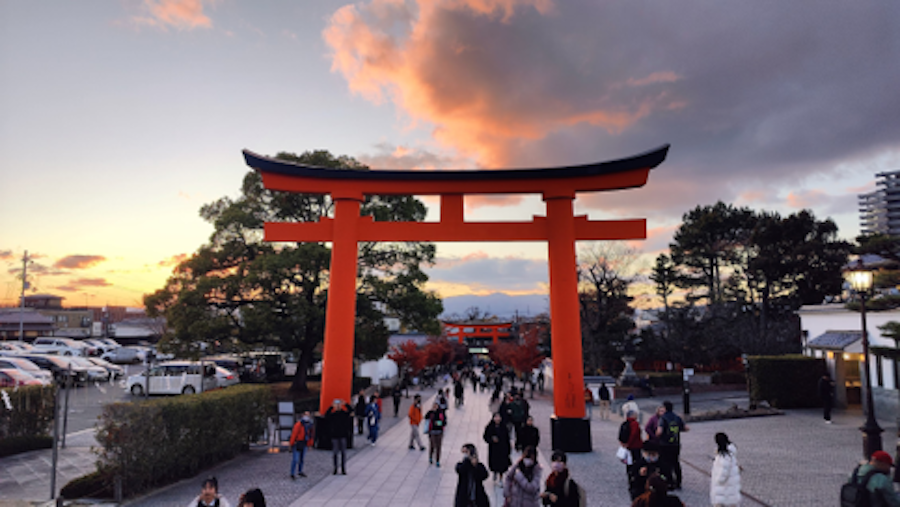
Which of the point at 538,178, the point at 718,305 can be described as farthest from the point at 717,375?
the point at 538,178

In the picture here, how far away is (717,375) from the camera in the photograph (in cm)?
3225

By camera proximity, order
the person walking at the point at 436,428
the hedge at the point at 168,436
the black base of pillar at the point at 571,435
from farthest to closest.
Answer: the black base of pillar at the point at 571,435
the person walking at the point at 436,428
the hedge at the point at 168,436

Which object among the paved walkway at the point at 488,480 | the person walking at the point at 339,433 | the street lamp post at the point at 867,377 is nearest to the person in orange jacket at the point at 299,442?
the paved walkway at the point at 488,480

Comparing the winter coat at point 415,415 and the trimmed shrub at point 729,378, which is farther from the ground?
the winter coat at point 415,415

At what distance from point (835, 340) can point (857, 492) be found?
1710cm

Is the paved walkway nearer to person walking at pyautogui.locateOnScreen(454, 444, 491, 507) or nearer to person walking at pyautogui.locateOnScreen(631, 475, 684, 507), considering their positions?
person walking at pyautogui.locateOnScreen(454, 444, 491, 507)

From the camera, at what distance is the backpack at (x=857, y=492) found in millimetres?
5855

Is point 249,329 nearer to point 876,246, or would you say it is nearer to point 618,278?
point 876,246

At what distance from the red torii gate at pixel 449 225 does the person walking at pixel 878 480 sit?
24.3 ft

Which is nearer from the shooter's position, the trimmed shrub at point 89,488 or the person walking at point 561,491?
the person walking at point 561,491

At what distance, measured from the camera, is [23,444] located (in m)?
12.2

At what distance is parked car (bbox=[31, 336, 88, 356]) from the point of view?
36.2m

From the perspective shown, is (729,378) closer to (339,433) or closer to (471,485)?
(339,433)

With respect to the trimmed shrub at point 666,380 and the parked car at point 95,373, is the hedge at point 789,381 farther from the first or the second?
the parked car at point 95,373
